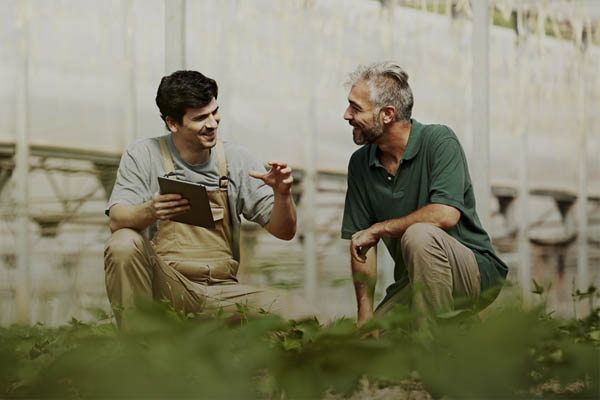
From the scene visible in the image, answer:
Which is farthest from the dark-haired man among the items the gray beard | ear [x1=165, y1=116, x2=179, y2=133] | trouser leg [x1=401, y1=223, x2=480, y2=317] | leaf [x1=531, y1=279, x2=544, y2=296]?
leaf [x1=531, y1=279, x2=544, y2=296]

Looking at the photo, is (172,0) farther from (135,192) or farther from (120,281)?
(120,281)

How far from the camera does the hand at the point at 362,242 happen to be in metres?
2.22

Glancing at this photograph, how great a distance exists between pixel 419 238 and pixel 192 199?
65cm

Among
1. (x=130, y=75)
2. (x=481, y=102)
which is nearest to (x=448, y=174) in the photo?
(x=481, y=102)

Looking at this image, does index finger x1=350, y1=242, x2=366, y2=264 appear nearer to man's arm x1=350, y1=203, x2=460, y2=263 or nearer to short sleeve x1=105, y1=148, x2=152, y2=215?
man's arm x1=350, y1=203, x2=460, y2=263

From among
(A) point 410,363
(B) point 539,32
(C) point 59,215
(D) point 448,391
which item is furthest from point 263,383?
(B) point 539,32

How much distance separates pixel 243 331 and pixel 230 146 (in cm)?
182

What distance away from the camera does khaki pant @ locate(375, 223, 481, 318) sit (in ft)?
6.65

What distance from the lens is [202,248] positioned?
2441mm

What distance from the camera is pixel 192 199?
2.16 metres

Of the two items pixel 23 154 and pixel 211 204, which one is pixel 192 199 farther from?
pixel 23 154

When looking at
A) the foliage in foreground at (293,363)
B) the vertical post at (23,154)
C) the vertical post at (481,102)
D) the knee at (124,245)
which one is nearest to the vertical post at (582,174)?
the vertical post at (481,102)

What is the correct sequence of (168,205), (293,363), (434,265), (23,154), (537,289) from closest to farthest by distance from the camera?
(293,363) < (537,289) < (434,265) < (168,205) < (23,154)

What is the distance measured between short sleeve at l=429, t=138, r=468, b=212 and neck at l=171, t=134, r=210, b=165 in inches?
29.3
